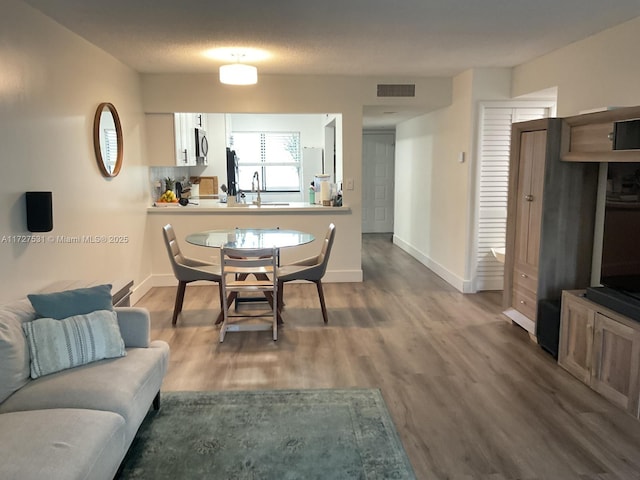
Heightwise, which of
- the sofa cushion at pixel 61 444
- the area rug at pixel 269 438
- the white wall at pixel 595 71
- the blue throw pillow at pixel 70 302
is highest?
the white wall at pixel 595 71

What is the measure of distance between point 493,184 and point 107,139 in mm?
3876

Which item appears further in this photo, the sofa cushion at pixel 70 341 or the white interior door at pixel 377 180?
the white interior door at pixel 377 180

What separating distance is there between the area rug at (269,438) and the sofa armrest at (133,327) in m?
0.42

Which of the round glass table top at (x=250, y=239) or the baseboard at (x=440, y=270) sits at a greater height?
the round glass table top at (x=250, y=239)

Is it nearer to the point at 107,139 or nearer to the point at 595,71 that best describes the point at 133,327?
the point at 107,139

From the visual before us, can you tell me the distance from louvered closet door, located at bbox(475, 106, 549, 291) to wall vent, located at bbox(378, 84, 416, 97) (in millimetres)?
910

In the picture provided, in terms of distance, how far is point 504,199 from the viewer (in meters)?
5.30

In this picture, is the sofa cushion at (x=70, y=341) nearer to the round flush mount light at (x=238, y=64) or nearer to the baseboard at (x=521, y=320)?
the round flush mount light at (x=238, y=64)

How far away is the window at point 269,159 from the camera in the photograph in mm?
9133

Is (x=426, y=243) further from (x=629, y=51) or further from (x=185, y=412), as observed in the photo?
(x=185, y=412)

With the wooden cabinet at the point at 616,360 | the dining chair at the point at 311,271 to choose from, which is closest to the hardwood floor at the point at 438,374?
the wooden cabinet at the point at 616,360

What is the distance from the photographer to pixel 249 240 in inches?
168

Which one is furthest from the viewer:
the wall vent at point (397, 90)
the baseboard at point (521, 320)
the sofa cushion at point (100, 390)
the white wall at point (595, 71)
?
the wall vent at point (397, 90)

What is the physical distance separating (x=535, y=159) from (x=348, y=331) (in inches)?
79.7
